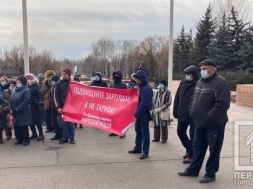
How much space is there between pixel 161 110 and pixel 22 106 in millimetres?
3454

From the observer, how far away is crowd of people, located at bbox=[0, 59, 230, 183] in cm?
515

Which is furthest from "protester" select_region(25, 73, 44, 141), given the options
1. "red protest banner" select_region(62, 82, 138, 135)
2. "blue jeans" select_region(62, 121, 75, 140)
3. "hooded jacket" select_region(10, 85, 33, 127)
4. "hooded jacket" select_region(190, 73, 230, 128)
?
"hooded jacket" select_region(190, 73, 230, 128)

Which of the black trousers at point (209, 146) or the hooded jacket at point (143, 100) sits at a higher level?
the hooded jacket at point (143, 100)

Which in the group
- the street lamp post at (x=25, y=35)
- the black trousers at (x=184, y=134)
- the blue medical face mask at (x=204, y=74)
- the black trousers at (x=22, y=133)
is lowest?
the black trousers at (x=22, y=133)

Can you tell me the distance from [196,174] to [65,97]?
153 inches

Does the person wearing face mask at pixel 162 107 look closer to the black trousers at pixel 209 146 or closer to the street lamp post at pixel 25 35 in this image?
the black trousers at pixel 209 146

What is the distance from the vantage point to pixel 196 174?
5582 mm

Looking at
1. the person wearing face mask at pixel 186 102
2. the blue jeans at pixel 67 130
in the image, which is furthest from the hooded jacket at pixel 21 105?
the person wearing face mask at pixel 186 102

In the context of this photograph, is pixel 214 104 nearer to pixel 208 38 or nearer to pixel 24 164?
pixel 24 164

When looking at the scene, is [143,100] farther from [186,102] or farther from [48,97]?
[48,97]

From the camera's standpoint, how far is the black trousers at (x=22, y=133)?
802 centimetres

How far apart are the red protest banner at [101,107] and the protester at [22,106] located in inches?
36.5

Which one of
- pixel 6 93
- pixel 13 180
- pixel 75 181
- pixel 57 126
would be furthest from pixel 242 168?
pixel 6 93

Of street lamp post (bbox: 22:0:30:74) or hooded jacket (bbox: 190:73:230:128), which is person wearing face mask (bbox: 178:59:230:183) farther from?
street lamp post (bbox: 22:0:30:74)
